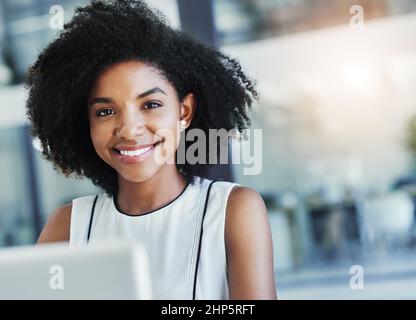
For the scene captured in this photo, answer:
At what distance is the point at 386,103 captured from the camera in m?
1.38

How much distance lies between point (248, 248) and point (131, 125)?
328 mm

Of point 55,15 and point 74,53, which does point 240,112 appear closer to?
point 74,53

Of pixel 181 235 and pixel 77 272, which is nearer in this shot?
pixel 77 272

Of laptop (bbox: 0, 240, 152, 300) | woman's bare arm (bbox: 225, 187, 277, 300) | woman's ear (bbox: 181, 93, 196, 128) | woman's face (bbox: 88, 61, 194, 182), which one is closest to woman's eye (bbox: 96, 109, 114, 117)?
woman's face (bbox: 88, 61, 194, 182)

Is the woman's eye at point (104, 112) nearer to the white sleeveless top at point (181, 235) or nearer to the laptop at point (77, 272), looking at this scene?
the white sleeveless top at point (181, 235)

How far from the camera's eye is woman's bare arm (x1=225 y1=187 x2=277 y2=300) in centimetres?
108

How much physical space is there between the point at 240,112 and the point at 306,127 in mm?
368

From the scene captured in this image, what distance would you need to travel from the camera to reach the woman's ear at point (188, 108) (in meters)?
1.20

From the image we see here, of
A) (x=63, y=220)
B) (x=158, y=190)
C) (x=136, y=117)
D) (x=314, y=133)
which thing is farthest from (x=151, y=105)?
(x=314, y=133)

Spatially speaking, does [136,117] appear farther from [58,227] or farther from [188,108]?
[58,227]

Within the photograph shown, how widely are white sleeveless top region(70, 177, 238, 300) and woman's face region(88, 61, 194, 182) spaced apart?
0.30 ft

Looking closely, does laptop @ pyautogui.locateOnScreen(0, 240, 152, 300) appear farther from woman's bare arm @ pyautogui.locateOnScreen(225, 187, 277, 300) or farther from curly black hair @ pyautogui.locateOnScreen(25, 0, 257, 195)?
curly black hair @ pyautogui.locateOnScreen(25, 0, 257, 195)

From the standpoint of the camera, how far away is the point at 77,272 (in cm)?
67
